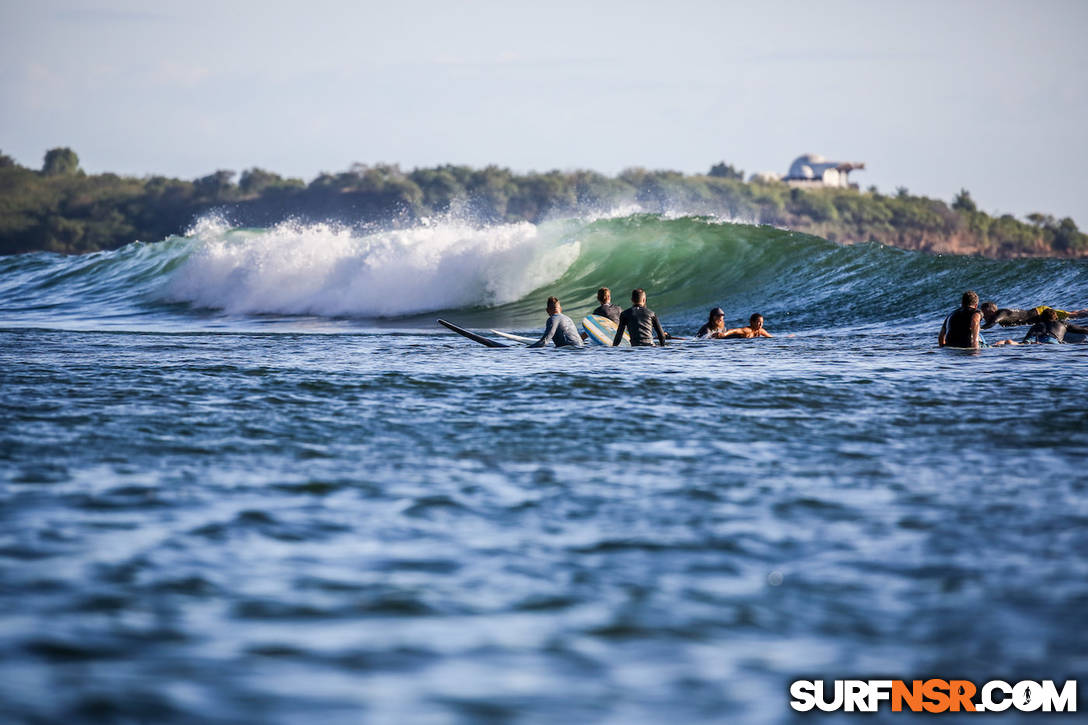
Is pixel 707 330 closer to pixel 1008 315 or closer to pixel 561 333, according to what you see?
pixel 561 333

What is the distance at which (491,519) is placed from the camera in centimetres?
559

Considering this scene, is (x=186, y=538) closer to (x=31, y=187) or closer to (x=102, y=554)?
(x=102, y=554)

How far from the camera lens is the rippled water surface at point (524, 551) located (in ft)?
12.0

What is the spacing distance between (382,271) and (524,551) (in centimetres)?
2584

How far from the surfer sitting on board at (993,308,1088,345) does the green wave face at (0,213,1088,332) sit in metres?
8.27

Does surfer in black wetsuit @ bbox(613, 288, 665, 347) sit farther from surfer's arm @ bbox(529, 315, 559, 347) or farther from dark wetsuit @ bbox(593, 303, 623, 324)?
surfer's arm @ bbox(529, 315, 559, 347)

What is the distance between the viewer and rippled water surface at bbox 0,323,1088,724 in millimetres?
3645

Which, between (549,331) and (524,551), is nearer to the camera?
(524,551)

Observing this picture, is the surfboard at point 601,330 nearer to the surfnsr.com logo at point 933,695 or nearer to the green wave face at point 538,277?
the green wave face at point 538,277

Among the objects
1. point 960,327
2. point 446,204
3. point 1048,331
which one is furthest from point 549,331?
point 446,204

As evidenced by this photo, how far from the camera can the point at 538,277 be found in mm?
30453

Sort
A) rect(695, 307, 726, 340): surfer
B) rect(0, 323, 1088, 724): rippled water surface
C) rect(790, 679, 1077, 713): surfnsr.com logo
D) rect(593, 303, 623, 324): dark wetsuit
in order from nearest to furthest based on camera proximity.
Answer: rect(790, 679, 1077, 713): surfnsr.com logo < rect(0, 323, 1088, 724): rippled water surface < rect(593, 303, 623, 324): dark wetsuit < rect(695, 307, 726, 340): surfer

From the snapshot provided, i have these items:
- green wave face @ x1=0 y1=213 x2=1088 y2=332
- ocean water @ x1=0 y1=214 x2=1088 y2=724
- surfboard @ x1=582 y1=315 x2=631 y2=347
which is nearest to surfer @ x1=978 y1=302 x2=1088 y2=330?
ocean water @ x1=0 y1=214 x2=1088 y2=724

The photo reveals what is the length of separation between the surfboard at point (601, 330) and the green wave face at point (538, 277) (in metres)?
8.69
